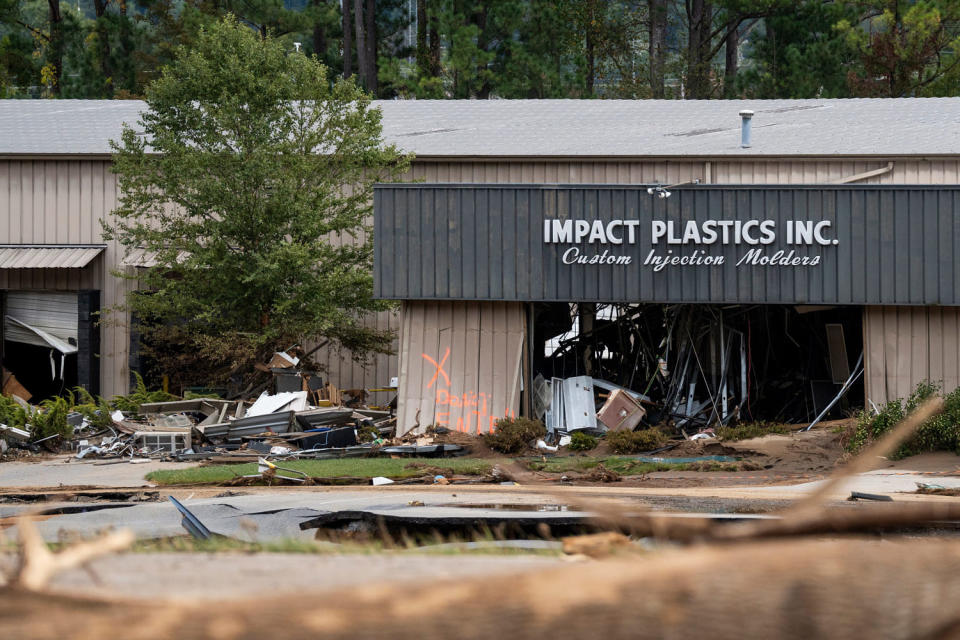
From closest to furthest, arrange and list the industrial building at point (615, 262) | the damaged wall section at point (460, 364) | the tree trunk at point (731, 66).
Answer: the industrial building at point (615, 262)
the damaged wall section at point (460, 364)
the tree trunk at point (731, 66)

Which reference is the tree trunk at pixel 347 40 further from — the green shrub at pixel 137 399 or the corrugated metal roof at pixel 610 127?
the green shrub at pixel 137 399

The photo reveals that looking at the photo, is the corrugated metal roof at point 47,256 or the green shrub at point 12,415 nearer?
the green shrub at point 12,415

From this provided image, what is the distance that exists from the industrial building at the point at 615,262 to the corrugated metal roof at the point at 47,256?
78 millimetres

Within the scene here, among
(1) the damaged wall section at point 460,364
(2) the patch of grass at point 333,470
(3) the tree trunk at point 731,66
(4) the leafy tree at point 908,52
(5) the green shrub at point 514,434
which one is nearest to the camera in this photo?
(2) the patch of grass at point 333,470

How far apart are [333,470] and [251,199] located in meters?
8.94

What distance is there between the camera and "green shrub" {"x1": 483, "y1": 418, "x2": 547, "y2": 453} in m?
17.2

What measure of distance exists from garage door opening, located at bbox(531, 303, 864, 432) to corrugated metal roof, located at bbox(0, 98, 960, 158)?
4.28 metres

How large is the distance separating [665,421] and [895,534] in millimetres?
12139

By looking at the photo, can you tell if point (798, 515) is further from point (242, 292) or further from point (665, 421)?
point (242, 292)

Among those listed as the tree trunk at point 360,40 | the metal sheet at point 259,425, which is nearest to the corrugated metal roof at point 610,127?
the metal sheet at point 259,425

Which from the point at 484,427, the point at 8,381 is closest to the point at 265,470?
the point at 484,427

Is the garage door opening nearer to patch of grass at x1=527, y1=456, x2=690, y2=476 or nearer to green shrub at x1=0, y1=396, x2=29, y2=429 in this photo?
patch of grass at x1=527, y1=456, x2=690, y2=476

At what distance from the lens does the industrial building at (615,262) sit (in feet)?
60.2

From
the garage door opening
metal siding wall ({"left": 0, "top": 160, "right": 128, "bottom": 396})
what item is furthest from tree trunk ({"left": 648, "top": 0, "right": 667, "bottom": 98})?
metal siding wall ({"left": 0, "top": 160, "right": 128, "bottom": 396})
